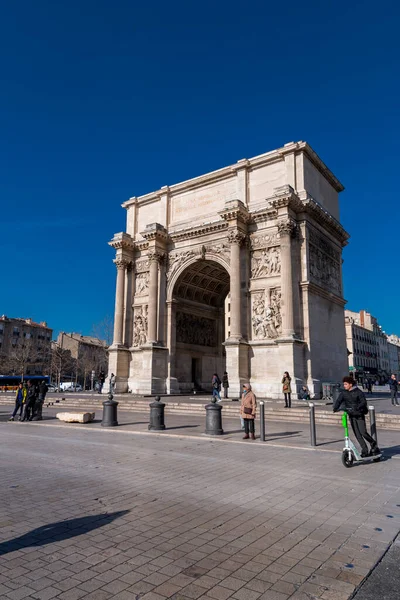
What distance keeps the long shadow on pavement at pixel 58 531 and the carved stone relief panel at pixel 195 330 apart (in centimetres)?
2616

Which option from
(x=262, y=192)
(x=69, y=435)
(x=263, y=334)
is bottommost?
(x=69, y=435)

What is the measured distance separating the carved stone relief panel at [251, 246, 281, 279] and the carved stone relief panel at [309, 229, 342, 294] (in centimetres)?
204

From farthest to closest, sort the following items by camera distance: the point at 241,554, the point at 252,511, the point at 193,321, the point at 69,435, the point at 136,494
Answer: the point at 193,321 < the point at 69,435 < the point at 136,494 < the point at 252,511 < the point at 241,554

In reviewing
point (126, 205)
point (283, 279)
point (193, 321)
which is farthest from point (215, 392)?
point (126, 205)

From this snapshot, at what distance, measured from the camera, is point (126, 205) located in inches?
1364

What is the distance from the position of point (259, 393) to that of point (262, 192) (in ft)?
41.6

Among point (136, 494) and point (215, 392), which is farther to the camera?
point (215, 392)

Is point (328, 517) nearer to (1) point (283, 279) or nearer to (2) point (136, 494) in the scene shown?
(2) point (136, 494)

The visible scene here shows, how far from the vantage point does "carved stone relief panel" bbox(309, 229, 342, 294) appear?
26.2 meters

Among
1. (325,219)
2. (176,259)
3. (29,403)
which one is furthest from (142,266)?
(29,403)

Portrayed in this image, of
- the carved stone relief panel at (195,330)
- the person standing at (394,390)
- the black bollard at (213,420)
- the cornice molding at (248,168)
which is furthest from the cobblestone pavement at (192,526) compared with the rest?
the carved stone relief panel at (195,330)

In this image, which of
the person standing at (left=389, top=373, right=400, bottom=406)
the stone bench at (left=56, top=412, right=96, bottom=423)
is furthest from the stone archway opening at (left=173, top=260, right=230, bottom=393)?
the stone bench at (left=56, top=412, right=96, bottom=423)

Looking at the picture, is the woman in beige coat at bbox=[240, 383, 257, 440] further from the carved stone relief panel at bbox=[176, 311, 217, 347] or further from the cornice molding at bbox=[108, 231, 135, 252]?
the cornice molding at bbox=[108, 231, 135, 252]

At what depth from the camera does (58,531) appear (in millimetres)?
4508
